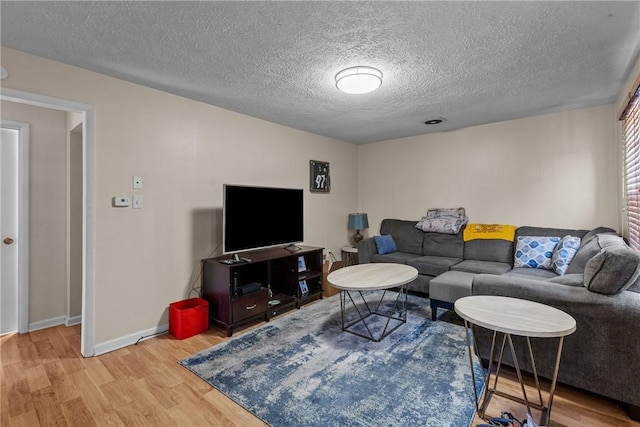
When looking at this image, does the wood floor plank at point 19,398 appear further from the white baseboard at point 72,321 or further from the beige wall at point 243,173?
the white baseboard at point 72,321

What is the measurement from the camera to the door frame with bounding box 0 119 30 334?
2828 millimetres

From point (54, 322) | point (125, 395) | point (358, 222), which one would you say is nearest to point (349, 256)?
point (358, 222)

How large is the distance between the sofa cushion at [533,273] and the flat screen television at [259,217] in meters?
2.39

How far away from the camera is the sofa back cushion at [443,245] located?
4078mm

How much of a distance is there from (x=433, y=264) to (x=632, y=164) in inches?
78.4

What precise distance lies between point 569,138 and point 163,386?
184 inches

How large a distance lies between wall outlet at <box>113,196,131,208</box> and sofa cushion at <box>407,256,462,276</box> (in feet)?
10.4

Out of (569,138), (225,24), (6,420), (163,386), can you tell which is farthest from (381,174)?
(6,420)

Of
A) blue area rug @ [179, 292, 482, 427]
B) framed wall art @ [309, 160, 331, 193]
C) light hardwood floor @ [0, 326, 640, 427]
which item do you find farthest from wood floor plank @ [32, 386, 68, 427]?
framed wall art @ [309, 160, 331, 193]

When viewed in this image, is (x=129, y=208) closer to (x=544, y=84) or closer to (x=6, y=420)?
(x=6, y=420)

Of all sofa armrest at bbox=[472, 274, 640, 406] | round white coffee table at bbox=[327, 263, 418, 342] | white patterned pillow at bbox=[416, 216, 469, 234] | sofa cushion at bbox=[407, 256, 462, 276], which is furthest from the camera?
white patterned pillow at bbox=[416, 216, 469, 234]

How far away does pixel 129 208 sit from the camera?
8.58ft

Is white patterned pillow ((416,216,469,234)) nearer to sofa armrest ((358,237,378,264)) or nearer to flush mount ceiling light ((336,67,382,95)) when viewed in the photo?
sofa armrest ((358,237,378,264))

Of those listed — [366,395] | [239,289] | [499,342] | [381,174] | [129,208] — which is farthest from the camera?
[381,174]
